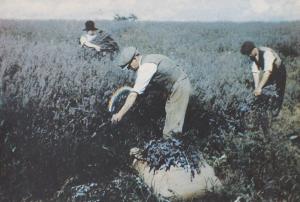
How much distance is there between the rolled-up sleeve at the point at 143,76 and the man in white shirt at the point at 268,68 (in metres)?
1.37

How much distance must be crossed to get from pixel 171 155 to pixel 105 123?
604 millimetres

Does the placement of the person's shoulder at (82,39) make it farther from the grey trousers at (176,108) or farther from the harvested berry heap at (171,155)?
the harvested berry heap at (171,155)

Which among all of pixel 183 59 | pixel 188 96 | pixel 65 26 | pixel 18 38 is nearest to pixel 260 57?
pixel 183 59

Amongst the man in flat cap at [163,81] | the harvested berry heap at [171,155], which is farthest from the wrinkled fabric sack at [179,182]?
the man in flat cap at [163,81]

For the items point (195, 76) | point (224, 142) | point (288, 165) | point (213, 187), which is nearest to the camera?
point (213, 187)

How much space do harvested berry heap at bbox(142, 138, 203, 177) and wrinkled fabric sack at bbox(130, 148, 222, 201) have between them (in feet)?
0.13

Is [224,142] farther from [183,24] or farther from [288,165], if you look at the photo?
[183,24]

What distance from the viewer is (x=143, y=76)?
3461 mm

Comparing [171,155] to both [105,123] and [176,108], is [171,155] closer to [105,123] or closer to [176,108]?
[176,108]

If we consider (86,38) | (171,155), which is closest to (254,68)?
(171,155)

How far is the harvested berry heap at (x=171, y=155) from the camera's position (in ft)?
11.5

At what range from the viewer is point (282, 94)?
4480 millimetres


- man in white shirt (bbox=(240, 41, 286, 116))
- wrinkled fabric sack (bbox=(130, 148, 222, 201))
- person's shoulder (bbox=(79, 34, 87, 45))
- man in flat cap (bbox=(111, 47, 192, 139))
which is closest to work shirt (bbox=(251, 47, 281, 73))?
man in white shirt (bbox=(240, 41, 286, 116))

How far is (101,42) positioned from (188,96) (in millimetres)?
1018
